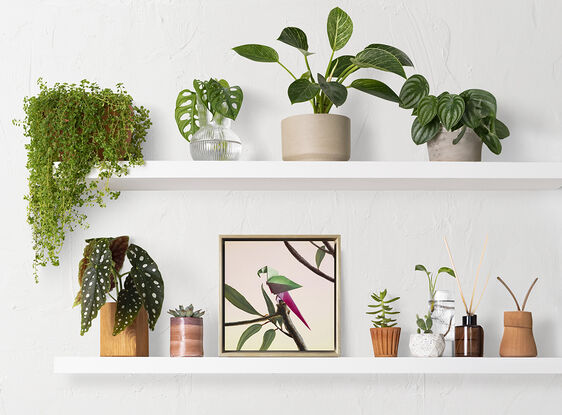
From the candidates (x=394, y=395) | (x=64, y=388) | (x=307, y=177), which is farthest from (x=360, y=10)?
(x=64, y=388)

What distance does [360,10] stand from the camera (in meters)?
1.82

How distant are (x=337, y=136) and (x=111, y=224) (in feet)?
2.08

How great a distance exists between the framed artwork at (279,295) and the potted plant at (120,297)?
0.20 m

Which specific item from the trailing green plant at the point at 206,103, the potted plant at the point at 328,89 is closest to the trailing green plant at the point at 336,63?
the potted plant at the point at 328,89

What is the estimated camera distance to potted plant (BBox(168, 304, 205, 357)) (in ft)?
5.24

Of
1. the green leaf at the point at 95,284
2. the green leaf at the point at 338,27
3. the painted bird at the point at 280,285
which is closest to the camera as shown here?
the green leaf at the point at 95,284

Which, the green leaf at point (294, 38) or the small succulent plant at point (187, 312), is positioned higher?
the green leaf at point (294, 38)

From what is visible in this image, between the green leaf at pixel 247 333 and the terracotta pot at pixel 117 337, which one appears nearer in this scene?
the terracotta pot at pixel 117 337

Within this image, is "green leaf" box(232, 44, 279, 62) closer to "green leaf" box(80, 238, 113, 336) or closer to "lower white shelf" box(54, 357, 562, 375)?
"green leaf" box(80, 238, 113, 336)

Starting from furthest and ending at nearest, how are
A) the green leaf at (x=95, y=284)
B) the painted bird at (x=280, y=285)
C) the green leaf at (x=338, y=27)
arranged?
the painted bird at (x=280, y=285) → the green leaf at (x=338, y=27) → the green leaf at (x=95, y=284)

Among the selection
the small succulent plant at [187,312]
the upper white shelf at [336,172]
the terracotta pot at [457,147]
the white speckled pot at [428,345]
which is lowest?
the white speckled pot at [428,345]

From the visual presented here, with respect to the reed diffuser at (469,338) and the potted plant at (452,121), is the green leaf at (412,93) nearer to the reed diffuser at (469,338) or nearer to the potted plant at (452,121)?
the potted plant at (452,121)

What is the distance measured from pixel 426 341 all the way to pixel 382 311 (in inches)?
5.3

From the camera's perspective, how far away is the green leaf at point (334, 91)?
153 centimetres
